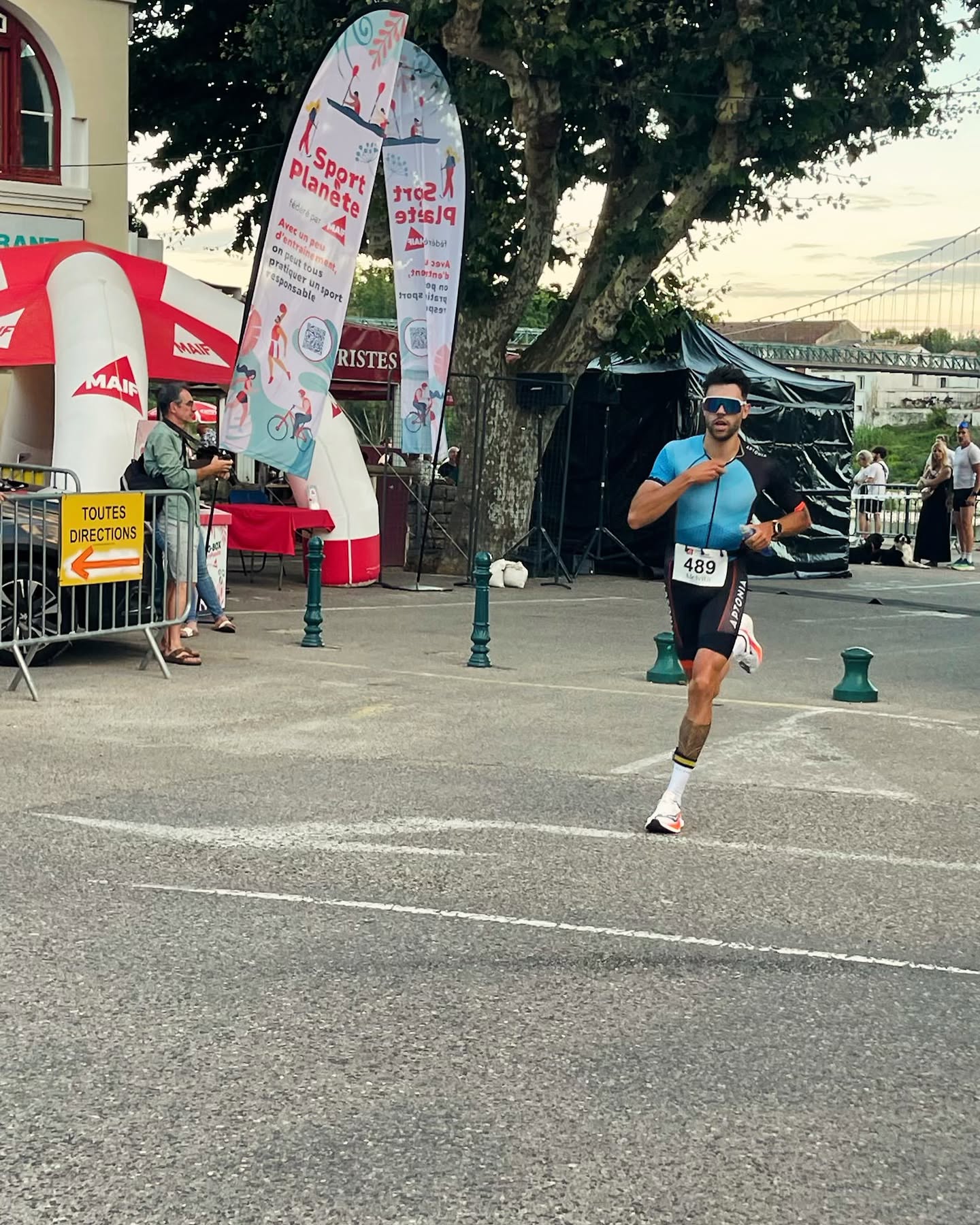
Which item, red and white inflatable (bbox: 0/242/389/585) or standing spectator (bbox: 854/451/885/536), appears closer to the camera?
red and white inflatable (bbox: 0/242/389/585)

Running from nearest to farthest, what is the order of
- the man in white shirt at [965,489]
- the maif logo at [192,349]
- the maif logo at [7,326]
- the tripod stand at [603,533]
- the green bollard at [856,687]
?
the green bollard at [856,687], the maif logo at [7,326], the maif logo at [192,349], the tripod stand at [603,533], the man in white shirt at [965,489]

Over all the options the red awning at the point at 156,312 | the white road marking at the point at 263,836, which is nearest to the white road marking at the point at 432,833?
the white road marking at the point at 263,836

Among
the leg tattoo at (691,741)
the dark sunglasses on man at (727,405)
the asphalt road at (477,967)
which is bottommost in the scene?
the asphalt road at (477,967)

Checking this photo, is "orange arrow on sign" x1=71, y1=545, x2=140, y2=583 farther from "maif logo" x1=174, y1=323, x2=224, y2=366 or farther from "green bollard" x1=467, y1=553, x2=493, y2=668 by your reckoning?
"maif logo" x1=174, y1=323, x2=224, y2=366

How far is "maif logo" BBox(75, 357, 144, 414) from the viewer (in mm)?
16156

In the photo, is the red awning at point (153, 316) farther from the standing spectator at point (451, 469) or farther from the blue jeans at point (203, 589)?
the standing spectator at point (451, 469)

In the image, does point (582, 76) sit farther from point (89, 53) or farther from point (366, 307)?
point (366, 307)

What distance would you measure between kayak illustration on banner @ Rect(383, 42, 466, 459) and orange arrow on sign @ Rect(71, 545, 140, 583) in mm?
7175

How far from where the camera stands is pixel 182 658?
13.1 metres

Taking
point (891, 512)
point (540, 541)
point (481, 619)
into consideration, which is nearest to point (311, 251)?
point (481, 619)

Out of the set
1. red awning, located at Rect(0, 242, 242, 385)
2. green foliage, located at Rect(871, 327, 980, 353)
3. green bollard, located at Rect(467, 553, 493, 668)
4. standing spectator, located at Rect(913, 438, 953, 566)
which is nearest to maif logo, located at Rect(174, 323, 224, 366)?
red awning, located at Rect(0, 242, 242, 385)

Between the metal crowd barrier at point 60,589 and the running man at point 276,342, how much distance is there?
330 centimetres

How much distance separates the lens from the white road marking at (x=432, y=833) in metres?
7.42

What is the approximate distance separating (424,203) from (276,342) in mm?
3791
